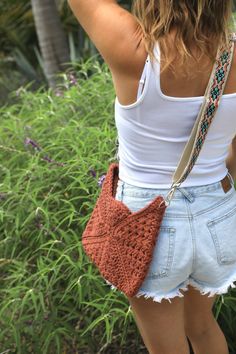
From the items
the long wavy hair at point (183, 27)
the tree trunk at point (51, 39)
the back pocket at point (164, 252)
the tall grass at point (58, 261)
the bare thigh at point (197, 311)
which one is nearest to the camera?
the long wavy hair at point (183, 27)

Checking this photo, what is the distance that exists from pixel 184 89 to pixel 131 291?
65 centimetres

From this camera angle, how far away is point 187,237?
1.93 m

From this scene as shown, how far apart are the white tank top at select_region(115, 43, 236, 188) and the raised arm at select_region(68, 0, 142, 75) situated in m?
0.06

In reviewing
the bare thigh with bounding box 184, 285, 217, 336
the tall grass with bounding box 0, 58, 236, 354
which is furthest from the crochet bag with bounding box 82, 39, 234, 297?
the tall grass with bounding box 0, 58, 236, 354

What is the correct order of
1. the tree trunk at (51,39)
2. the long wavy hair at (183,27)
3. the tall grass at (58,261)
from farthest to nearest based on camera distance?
the tree trunk at (51,39) → the tall grass at (58,261) → the long wavy hair at (183,27)

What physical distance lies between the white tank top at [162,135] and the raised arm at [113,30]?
65mm

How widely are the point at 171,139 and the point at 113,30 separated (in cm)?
37

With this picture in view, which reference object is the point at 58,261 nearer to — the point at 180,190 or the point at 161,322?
the point at 161,322

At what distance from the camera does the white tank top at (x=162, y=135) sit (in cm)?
179

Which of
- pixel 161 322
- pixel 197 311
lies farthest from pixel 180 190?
pixel 197 311

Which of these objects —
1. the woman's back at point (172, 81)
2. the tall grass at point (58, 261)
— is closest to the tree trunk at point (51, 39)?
the tall grass at point (58, 261)

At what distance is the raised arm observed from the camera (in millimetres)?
1755

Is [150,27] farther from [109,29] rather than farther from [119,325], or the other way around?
[119,325]

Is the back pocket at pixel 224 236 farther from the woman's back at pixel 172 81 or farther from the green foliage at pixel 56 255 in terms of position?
the green foliage at pixel 56 255
